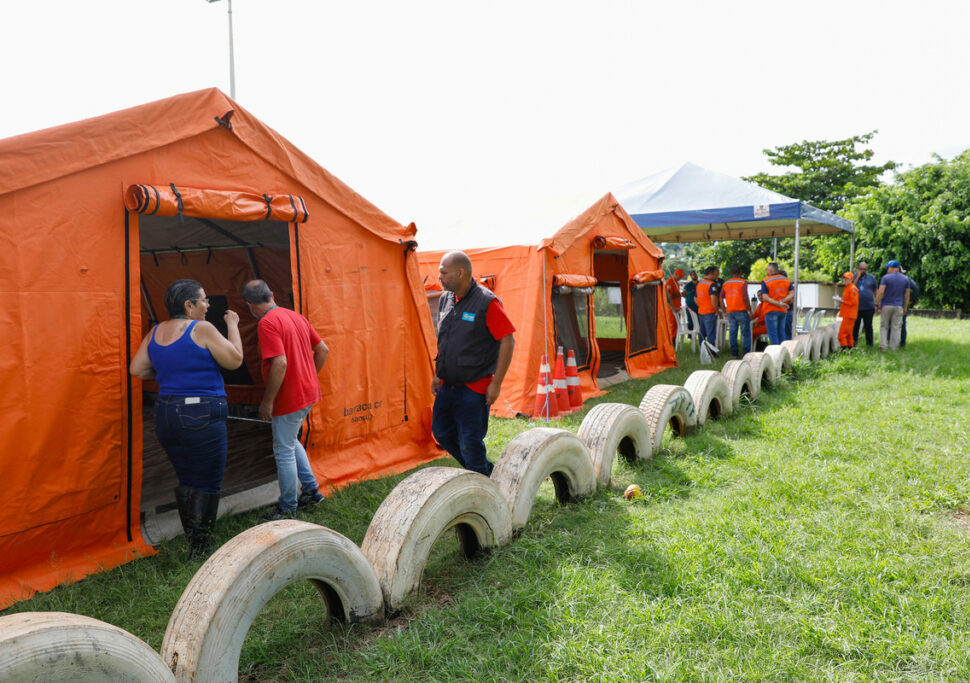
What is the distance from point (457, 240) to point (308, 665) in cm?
743

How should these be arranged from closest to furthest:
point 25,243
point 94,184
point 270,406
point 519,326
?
1. point 25,243
2. point 94,184
3. point 270,406
4. point 519,326

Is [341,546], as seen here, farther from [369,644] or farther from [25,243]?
[25,243]

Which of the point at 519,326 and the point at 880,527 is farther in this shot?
the point at 519,326

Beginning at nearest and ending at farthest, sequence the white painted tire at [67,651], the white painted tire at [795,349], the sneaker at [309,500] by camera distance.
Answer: the white painted tire at [67,651] → the sneaker at [309,500] → the white painted tire at [795,349]

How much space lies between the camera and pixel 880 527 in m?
4.02

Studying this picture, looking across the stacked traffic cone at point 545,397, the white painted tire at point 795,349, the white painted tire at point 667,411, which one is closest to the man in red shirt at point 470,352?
the white painted tire at point 667,411

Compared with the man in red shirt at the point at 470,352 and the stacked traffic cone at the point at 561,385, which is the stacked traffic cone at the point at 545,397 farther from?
the man in red shirt at the point at 470,352

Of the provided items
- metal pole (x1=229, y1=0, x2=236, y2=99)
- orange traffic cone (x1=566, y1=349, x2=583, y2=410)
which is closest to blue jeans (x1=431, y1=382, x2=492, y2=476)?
orange traffic cone (x1=566, y1=349, x2=583, y2=410)

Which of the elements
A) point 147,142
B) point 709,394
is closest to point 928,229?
point 709,394

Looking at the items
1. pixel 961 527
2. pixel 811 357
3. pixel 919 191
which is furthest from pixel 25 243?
pixel 919 191

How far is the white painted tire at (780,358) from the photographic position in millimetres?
8969

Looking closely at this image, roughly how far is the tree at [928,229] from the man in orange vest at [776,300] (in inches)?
599

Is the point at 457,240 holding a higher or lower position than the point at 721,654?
higher

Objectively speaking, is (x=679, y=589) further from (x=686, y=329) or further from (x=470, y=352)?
(x=686, y=329)
